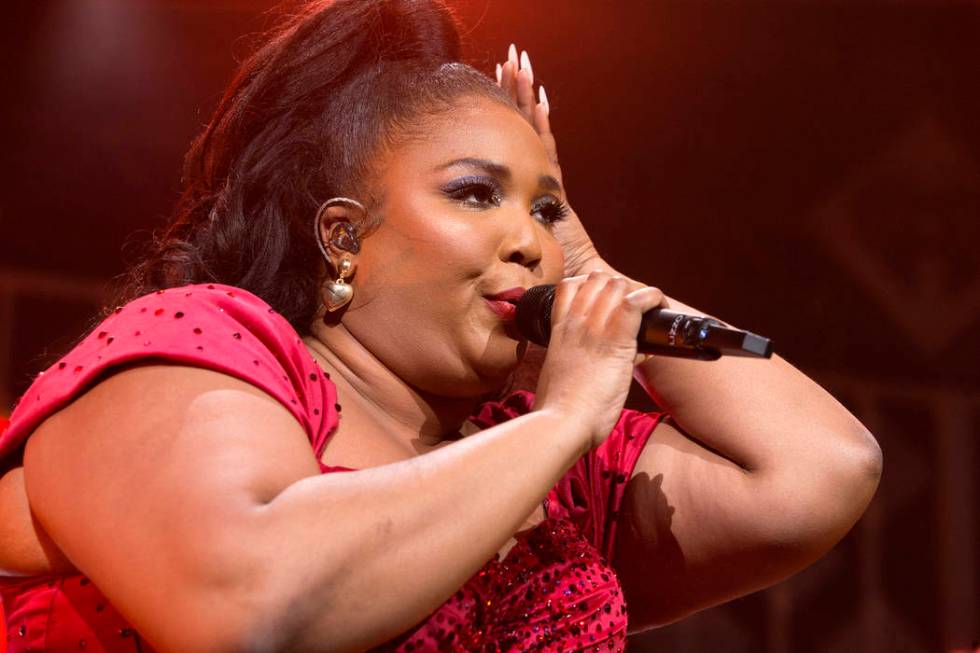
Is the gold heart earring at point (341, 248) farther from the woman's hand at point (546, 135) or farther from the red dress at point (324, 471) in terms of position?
the woman's hand at point (546, 135)

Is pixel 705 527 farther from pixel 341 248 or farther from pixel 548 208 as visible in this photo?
pixel 341 248

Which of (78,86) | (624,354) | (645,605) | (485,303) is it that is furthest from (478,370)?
(78,86)

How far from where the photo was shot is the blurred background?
2.84 meters

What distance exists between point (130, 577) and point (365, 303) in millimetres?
563

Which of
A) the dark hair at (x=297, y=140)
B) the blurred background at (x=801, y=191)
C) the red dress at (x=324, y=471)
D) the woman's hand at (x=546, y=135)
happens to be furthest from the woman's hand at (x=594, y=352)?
the blurred background at (x=801, y=191)

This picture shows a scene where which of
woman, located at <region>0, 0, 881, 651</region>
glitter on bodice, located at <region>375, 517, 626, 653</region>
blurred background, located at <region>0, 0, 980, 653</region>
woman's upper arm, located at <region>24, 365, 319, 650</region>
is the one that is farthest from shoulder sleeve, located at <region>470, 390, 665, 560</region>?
blurred background, located at <region>0, 0, 980, 653</region>

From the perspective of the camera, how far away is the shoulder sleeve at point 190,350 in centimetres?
111

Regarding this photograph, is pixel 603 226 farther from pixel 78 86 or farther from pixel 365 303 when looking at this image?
pixel 365 303

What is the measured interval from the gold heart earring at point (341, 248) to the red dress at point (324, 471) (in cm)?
17

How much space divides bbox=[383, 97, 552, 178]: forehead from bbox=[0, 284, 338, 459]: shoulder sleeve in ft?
1.10

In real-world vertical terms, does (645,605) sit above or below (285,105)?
below

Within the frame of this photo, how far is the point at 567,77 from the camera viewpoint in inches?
Answer: 120

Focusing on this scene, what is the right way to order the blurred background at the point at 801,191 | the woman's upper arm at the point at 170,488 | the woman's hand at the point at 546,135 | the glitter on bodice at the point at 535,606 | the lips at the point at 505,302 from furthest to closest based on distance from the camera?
1. the blurred background at the point at 801,191
2. the woman's hand at the point at 546,135
3. the lips at the point at 505,302
4. the glitter on bodice at the point at 535,606
5. the woman's upper arm at the point at 170,488

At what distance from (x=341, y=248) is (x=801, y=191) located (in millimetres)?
2102
